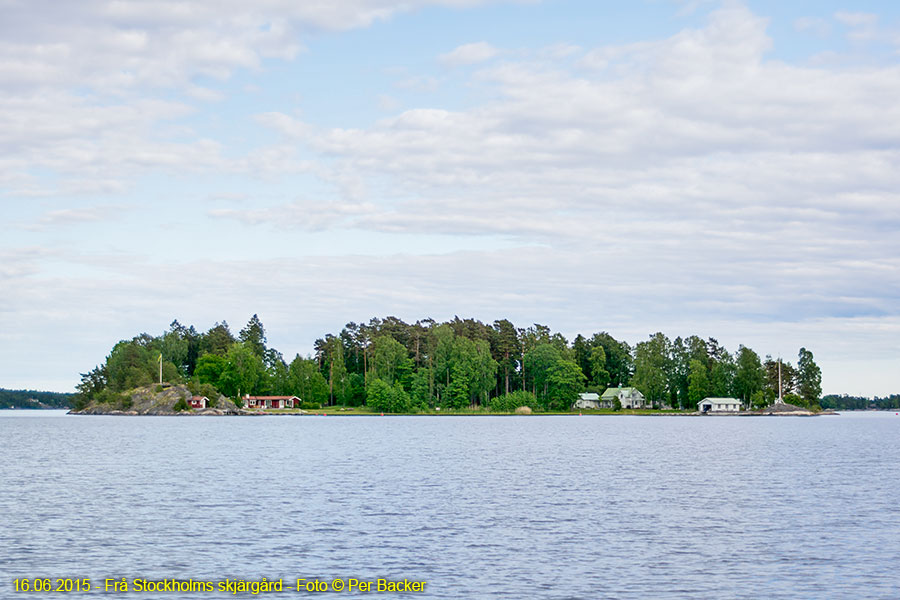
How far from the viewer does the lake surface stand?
25.0m

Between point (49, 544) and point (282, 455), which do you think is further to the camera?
point (282, 455)

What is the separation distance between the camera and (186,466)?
201 ft

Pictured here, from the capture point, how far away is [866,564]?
27.0 metres

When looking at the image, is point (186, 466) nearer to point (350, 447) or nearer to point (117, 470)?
point (117, 470)

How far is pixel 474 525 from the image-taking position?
34000mm

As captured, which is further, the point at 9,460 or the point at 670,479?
the point at 9,460

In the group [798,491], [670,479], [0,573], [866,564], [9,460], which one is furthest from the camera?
[9,460]

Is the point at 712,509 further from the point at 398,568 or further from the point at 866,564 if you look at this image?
the point at 398,568

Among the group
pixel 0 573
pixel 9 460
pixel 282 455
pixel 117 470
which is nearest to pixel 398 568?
pixel 0 573

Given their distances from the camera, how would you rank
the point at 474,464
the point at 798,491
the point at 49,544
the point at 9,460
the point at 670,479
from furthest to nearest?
the point at 9,460, the point at 474,464, the point at 670,479, the point at 798,491, the point at 49,544

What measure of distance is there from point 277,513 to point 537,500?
12150mm

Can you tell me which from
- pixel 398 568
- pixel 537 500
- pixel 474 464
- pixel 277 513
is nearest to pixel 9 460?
pixel 474 464

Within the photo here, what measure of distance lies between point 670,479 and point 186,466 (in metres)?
31.7

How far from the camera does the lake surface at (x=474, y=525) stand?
25.0 m
